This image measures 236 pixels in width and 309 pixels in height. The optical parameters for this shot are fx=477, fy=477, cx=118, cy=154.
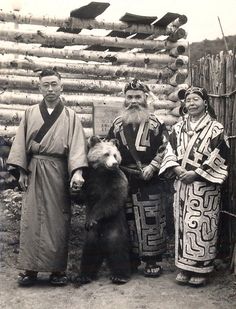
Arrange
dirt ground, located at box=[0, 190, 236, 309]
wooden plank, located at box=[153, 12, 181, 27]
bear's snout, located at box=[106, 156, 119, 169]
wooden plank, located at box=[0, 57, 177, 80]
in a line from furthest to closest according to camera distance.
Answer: wooden plank, located at box=[153, 12, 181, 27] → wooden plank, located at box=[0, 57, 177, 80] → bear's snout, located at box=[106, 156, 119, 169] → dirt ground, located at box=[0, 190, 236, 309]

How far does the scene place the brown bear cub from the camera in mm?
5004

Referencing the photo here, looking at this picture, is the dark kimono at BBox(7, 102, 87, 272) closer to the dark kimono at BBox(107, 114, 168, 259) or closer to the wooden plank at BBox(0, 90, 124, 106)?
the dark kimono at BBox(107, 114, 168, 259)

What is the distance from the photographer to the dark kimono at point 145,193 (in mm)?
5301

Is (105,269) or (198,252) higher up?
(198,252)

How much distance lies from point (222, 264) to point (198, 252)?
79 centimetres

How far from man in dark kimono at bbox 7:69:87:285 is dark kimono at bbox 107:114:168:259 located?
63cm

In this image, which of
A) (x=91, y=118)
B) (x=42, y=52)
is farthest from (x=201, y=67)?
(x=42, y=52)

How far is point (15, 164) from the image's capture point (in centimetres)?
483

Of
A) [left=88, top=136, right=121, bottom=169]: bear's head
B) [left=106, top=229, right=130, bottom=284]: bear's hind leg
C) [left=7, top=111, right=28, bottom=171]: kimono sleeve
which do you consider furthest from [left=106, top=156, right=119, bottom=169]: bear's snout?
[left=7, top=111, right=28, bottom=171]: kimono sleeve

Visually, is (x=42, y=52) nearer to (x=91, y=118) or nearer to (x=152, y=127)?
(x=91, y=118)

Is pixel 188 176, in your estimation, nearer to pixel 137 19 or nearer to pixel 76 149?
pixel 76 149

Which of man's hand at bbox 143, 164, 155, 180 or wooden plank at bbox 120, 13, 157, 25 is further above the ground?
wooden plank at bbox 120, 13, 157, 25

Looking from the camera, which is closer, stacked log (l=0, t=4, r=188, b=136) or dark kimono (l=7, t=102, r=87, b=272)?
dark kimono (l=7, t=102, r=87, b=272)

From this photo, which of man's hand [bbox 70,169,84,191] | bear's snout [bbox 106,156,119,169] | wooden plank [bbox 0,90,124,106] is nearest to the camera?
man's hand [bbox 70,169,84,191]
